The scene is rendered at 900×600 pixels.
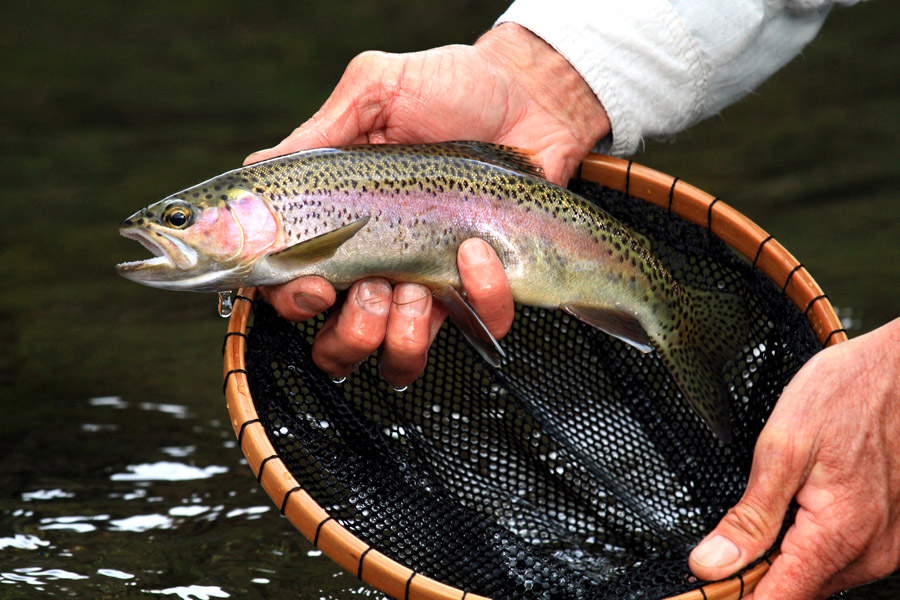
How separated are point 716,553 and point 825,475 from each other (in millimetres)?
294

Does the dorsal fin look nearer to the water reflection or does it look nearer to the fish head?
the fish head

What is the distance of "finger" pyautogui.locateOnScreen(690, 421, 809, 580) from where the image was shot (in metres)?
2.08

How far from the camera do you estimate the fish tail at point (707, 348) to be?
101 inches

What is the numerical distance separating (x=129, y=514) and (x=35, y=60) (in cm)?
588

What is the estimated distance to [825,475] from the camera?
2.09 meters

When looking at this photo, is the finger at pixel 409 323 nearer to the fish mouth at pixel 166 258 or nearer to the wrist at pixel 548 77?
the fish mouth at pixel 166 258

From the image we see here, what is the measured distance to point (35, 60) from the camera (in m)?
7.78

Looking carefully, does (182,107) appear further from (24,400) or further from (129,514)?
(129,514)

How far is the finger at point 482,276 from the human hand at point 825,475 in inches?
27.7

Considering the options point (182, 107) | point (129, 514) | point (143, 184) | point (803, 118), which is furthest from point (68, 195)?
point (803, 118)

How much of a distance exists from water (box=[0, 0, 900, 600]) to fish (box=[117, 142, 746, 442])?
0.95m

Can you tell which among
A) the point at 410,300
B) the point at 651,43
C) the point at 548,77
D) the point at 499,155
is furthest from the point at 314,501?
the point at 651,43

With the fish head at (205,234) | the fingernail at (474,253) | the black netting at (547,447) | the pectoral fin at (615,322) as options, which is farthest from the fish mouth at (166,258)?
the pectoral fin at (615,322)

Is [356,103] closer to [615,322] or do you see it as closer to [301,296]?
[301,296]
